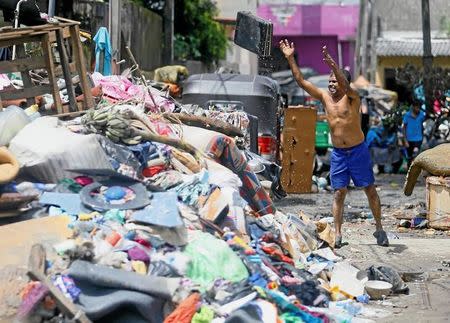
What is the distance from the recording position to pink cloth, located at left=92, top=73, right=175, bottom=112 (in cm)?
966

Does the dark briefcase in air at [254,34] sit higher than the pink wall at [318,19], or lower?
lower

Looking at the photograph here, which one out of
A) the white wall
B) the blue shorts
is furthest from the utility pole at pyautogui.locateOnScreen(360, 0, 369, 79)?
the blue shorts

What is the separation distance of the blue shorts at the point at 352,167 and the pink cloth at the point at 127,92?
175cm

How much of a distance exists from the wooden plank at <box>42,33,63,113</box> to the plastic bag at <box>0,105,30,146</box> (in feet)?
3.29

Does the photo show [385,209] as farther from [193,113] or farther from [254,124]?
[193,113]

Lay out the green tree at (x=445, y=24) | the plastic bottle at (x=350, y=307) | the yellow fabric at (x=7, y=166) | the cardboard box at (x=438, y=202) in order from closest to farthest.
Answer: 1. the yellow fabric at (x=7, y=166)
2. the plastic bottle at (x=350, y=307)
3. the cardboard box at (x=438, y=202)
4. the green tree at (x=445, y=24)

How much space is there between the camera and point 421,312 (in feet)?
22.8

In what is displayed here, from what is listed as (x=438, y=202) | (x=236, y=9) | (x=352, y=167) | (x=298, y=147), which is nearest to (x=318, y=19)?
(x=236, y=9)

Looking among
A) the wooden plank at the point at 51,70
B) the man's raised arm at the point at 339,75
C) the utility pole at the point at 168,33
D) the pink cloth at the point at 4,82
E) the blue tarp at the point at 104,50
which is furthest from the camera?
the utility pole at the point at 168,33

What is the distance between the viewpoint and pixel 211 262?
6.24 meters

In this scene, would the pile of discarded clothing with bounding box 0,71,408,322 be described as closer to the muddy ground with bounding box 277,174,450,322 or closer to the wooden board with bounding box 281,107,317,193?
the muddy ground with bounding box 277,174,450,322

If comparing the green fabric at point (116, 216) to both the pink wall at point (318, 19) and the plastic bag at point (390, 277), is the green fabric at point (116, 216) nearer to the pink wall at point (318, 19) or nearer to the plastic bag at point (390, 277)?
the plastic bag at point (390, 277)

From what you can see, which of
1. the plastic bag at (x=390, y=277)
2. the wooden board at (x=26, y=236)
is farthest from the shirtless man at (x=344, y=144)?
the wooden board at (x=26, y=236)

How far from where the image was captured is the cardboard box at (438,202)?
35.8ft
